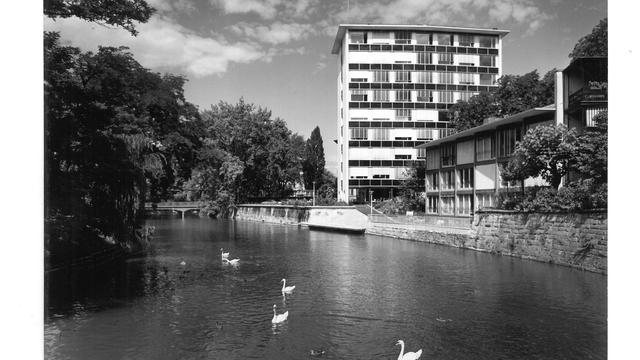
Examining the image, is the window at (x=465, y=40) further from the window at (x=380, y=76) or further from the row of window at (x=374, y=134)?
the row of window at (x=374, y=134)

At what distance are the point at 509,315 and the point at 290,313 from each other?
27.8ft

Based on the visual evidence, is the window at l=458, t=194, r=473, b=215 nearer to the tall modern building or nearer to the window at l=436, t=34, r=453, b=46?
the tall modern building

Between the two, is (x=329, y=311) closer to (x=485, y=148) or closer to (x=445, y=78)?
(x=485, y=148)

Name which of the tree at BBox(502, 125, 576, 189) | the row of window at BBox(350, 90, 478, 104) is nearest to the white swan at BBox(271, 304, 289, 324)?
the tree at BBox(502, 125, 576, 189)

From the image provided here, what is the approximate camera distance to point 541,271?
29.8 m

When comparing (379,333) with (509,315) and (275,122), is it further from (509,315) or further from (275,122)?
(275,122)

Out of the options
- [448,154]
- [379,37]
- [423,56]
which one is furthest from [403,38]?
[448,154]

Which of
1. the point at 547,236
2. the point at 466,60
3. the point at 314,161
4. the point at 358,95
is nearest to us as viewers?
the point at 547,236

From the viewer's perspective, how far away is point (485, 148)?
54188mm

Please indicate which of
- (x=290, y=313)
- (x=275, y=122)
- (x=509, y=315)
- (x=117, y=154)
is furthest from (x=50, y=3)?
(x=275, y=122)

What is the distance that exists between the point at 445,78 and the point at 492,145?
38496mm

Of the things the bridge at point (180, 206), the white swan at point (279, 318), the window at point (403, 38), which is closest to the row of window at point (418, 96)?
the window at point (403, 38)

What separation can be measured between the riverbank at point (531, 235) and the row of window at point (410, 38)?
41047mm

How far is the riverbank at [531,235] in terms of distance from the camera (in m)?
28.1
